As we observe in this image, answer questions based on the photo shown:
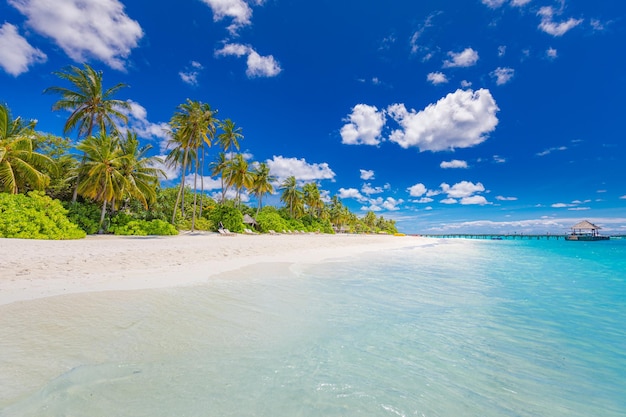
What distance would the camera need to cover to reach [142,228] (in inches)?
870

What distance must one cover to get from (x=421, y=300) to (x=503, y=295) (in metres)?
2.95

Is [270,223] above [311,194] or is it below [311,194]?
below

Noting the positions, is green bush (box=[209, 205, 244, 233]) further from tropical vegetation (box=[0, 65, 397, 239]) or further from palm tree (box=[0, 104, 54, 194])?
palm tree (box=[0, 104, 54, 194])

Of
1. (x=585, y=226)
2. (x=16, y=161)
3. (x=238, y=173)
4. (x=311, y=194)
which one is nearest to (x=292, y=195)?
(x=311, y=194)

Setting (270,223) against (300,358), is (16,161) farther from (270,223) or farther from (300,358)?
(270,223)

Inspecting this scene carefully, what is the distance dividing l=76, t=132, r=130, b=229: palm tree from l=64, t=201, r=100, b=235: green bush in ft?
1.44

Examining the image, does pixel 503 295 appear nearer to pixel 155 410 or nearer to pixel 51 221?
pixel 155 410

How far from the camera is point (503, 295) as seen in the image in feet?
24.1

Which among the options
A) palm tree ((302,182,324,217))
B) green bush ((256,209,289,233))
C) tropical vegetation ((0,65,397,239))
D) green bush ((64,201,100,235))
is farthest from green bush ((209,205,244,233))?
palm tree ((302,182,324,217))

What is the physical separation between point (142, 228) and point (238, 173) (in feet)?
56.3

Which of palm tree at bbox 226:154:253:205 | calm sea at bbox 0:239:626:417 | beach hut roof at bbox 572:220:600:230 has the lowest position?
calm sea at bbox 0:239:626:417

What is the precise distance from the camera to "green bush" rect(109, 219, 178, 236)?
21.3 m

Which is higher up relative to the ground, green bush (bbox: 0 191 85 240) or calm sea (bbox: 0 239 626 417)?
green bush (bbox: 0 191 85 240)

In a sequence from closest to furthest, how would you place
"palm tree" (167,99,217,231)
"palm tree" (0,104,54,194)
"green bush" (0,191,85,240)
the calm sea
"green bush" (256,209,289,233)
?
the calm sea
"green bush" (0,191,85,240)
"palm tree" (0,104,54,194)
"palm tree" (167,99,217,231)
"green bush" (256,209,289,233)
